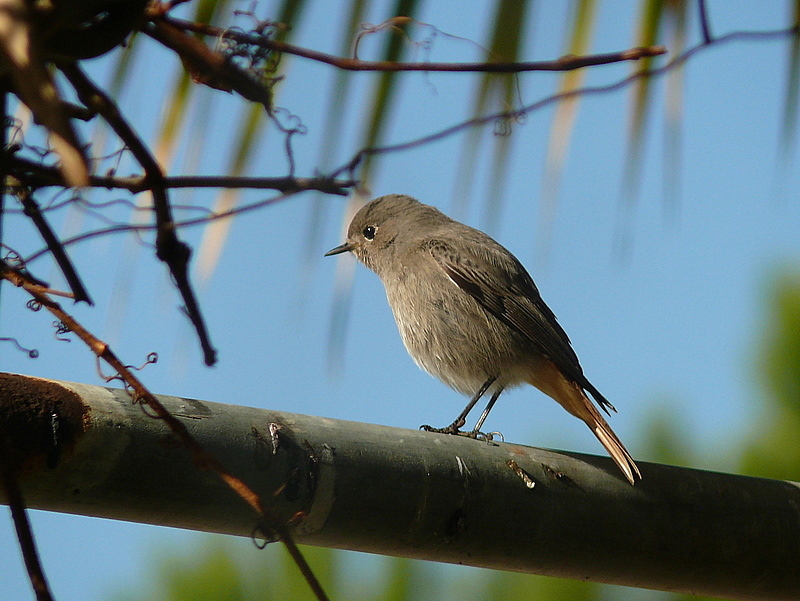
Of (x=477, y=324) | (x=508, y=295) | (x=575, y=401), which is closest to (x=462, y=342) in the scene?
(x=477, y=324)

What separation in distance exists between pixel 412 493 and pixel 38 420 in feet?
2.19

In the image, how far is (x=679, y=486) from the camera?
1903mm

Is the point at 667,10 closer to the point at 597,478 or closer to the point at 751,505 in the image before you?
the point at 597,478

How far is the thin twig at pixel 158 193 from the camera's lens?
0.81 m

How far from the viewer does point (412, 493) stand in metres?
1.57

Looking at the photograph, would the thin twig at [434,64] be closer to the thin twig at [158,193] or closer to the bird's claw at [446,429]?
the thin twig at [158,193]

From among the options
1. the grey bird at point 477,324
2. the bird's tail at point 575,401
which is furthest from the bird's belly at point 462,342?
the bird's tail at point 575,401

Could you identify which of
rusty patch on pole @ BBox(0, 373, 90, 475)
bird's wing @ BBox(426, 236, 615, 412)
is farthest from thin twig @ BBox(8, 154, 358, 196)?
bird's wing @ BBox(426, 236, 615, 412)

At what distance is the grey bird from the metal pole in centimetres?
153

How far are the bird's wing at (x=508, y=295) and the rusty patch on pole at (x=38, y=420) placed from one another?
257 centimetres

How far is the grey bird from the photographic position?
3734 millimetres

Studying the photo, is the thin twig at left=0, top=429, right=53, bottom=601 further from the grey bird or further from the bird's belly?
the bird's belly

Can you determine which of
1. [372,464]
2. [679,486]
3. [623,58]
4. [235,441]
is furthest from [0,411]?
[679,486]

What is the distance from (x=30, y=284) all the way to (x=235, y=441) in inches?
15.5
